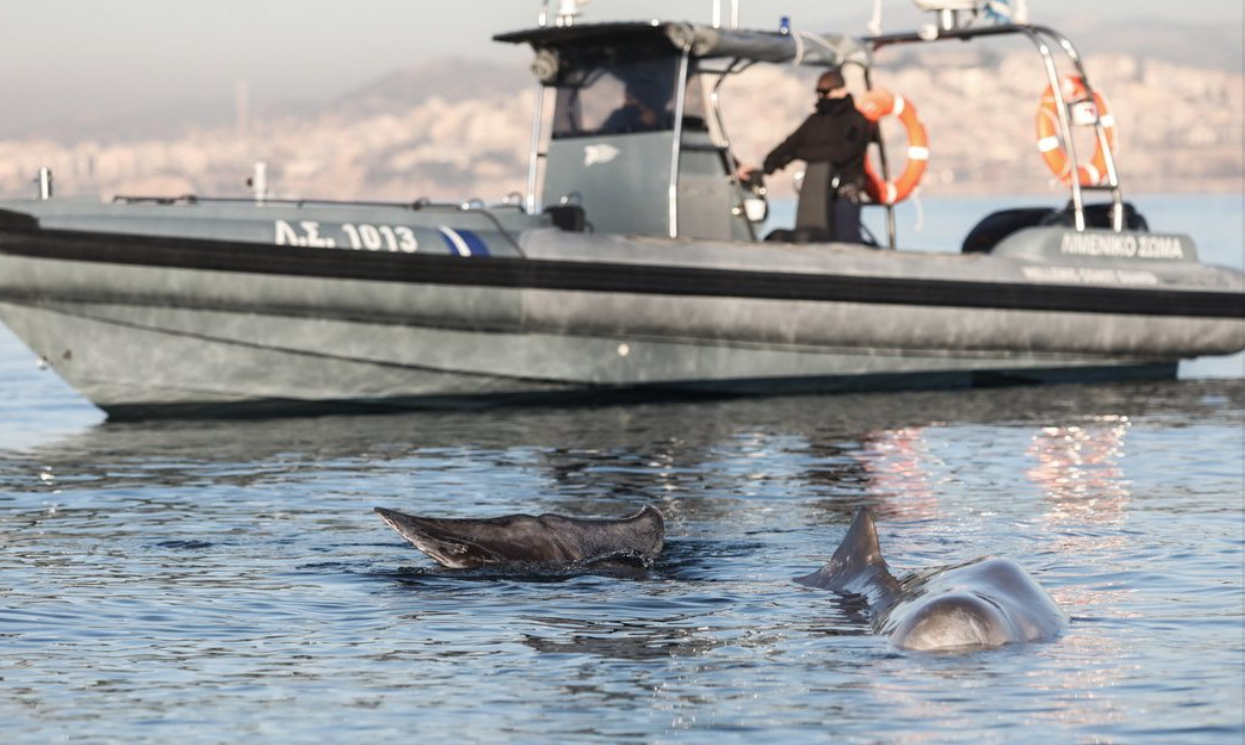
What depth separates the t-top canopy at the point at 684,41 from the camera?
47.0 ft

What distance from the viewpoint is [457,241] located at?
13367 millimetres

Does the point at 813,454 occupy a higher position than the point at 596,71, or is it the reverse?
the point at 596,71

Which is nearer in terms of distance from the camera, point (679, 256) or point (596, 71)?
point (679, 256)

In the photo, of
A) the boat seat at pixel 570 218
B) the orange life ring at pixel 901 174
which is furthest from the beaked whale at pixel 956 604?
the orange life ring at pixel 901 174

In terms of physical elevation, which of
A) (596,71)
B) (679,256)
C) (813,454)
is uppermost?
(596,71)

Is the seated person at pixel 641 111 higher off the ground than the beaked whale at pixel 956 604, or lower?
higher

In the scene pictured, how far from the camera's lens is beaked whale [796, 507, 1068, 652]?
6.42 m

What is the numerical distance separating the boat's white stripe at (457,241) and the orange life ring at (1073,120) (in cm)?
482

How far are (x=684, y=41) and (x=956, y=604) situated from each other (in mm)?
8337

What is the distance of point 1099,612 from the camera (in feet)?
23.4

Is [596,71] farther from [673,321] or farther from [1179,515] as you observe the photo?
[1179,515]

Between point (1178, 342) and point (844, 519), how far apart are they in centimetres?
747

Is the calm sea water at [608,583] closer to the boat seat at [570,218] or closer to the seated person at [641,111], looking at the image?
the boat seat at [570,218]

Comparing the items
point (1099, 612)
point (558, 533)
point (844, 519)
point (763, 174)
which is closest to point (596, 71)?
point (763, 174)
